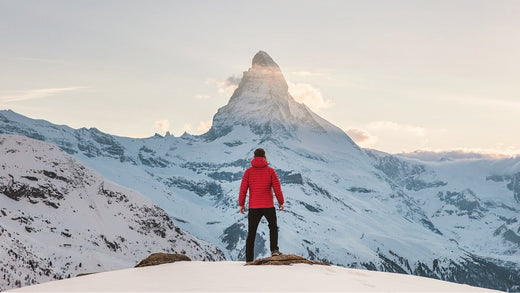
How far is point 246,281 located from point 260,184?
5.51 meters

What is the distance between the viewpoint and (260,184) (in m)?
22.0

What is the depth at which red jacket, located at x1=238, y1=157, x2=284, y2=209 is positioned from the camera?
863 inches

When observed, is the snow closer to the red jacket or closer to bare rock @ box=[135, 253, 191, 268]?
bare rock @ box=[135, 253, 191, 268]

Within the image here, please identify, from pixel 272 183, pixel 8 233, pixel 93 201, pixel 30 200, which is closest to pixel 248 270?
pixel 272 183

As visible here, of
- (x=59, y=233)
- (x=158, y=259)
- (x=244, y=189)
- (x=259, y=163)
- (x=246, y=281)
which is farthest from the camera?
(x=59, y=233)

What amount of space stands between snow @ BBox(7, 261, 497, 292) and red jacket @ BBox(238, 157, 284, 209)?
2502 mm

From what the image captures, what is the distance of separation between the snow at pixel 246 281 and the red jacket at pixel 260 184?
8.21 ft

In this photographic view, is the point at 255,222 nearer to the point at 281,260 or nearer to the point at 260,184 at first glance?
the point at 260,184

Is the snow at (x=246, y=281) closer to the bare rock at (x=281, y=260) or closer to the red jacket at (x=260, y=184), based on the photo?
the bare rock at (x=281, y=260)

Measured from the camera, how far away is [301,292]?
607 inches

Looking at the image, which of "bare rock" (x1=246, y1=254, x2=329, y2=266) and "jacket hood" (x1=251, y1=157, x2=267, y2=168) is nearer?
"bare rock" (x1=246, y1=254, x2=329, y2=266)

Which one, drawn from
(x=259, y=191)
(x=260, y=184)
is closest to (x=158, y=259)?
(x=259, y=191)

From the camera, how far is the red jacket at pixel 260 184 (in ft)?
71.9

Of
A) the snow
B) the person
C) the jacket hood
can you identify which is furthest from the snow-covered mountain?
the snow
